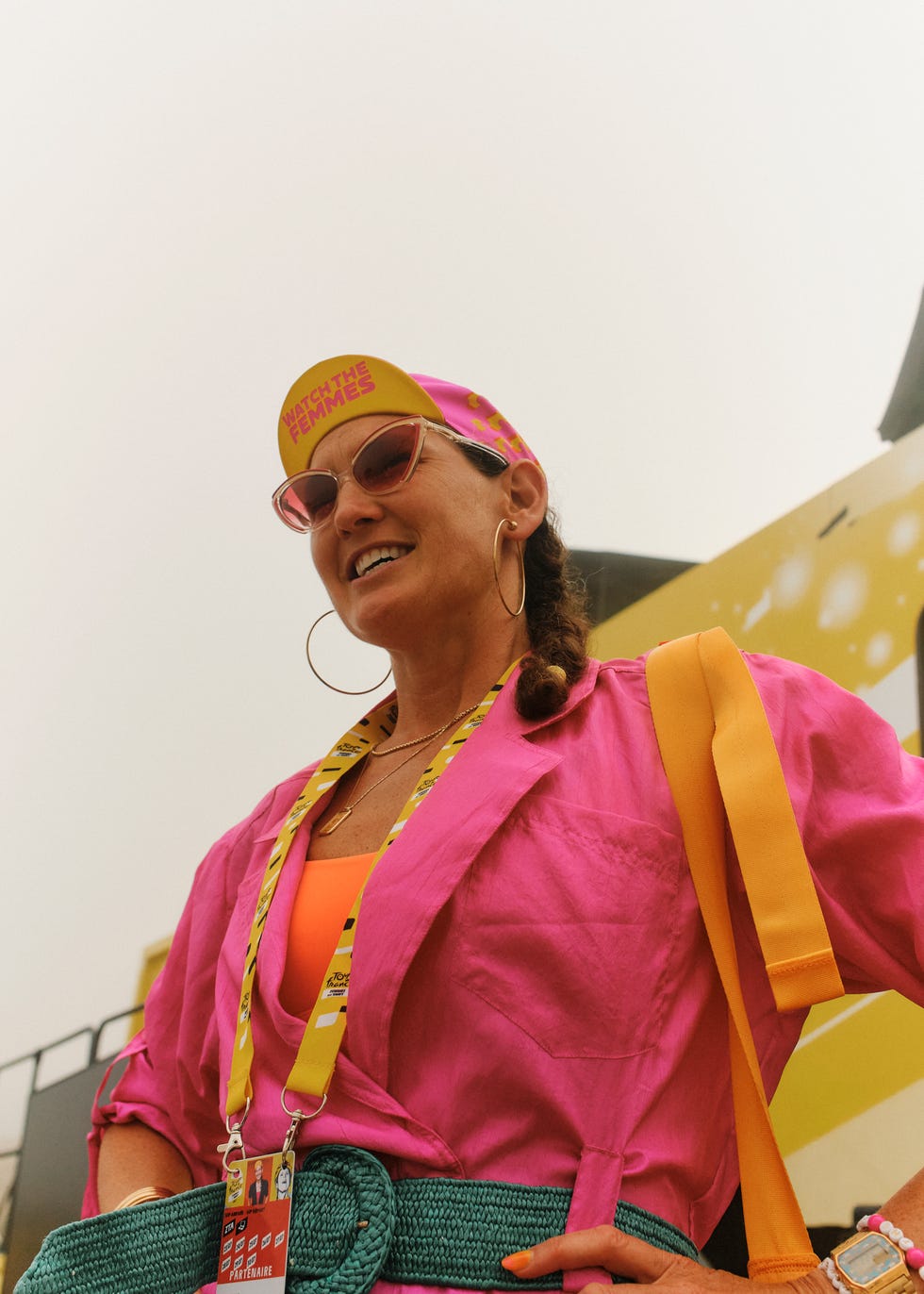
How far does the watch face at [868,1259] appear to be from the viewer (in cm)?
87

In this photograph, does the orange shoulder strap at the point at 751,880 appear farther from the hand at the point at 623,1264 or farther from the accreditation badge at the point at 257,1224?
the accreditation badge at the point at 257,1224

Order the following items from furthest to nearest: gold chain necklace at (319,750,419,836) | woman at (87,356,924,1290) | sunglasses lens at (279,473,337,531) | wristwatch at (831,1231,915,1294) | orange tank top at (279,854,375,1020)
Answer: sunglasses lens at (279,473,337,531) → gold chain necklace at (319,750,419,836) → orange tank top at (279,854,375,1020) → woman at (87,356,924,1290) → wristwatch at (831,1231,915,1294)

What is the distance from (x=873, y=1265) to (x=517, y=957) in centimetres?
37

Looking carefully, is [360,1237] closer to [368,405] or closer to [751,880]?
[751,880]


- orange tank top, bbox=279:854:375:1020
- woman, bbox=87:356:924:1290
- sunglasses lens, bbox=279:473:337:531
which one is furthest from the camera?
sunglasses lens, bbox=279:473:337:531

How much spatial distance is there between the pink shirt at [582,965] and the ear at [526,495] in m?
0.40

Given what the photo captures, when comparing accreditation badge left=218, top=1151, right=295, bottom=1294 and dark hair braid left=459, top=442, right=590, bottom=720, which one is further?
dark hair braid left=459, top=442, right=590, bottom=720

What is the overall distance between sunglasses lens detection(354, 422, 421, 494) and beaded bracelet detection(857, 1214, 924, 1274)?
0.91 meters

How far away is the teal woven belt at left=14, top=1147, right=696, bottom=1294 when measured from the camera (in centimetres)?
89

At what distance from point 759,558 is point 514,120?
122 centimetres

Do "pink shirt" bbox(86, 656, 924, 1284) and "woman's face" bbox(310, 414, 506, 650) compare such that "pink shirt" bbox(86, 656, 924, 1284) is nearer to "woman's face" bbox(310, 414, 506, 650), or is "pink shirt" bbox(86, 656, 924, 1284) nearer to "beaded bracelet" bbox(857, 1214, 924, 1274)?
"beaded bracelet" bbox(857, 1214, 924, 1274)

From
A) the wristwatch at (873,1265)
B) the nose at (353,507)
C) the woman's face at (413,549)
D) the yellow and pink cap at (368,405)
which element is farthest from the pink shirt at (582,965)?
the yellow and pink cap at (368,405)

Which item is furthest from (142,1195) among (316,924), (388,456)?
(388,456)

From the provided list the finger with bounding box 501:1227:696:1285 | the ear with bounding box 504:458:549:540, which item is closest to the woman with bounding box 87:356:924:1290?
the finger with bounding box 501:1227:696:1285
